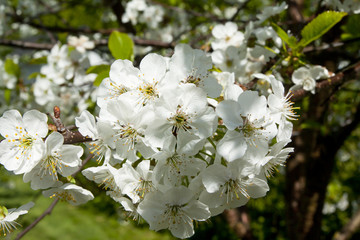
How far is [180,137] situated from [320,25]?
0.95 metres

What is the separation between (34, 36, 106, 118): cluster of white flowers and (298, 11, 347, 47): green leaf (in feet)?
4.87

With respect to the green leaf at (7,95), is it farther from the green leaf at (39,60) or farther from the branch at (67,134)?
the branch at (67,134)

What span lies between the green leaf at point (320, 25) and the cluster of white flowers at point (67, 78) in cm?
149

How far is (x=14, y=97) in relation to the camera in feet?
9.67

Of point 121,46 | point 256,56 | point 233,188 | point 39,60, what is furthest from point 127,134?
point 39,60

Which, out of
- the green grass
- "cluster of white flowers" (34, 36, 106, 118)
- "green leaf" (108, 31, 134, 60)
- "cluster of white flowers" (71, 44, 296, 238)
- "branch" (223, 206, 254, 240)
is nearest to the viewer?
"cluster of white flowers" (71, 44, 296, 238)

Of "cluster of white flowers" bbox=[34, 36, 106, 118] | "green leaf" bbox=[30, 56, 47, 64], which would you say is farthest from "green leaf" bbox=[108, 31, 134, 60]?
"green leaf" bbox=[30, 56, 47, 64]

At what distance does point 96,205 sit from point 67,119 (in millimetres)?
5169

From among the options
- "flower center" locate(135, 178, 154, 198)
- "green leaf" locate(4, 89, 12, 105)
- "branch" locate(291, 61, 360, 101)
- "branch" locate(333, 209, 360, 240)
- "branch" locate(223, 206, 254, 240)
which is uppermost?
"branch" locate(291, 61, 360, 101)

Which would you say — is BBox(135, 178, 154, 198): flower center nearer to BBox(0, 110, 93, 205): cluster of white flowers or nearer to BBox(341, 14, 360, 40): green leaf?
BBox(0, 110, 93, 205): cluster of white flowers

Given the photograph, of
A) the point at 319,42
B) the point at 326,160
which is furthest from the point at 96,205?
the point at 319,42

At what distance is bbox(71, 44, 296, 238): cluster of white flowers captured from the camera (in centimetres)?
105

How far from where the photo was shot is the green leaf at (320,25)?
1.49 metres

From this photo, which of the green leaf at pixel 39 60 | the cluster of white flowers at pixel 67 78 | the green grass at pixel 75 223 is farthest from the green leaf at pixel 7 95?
the green grass at pixel 75 223
